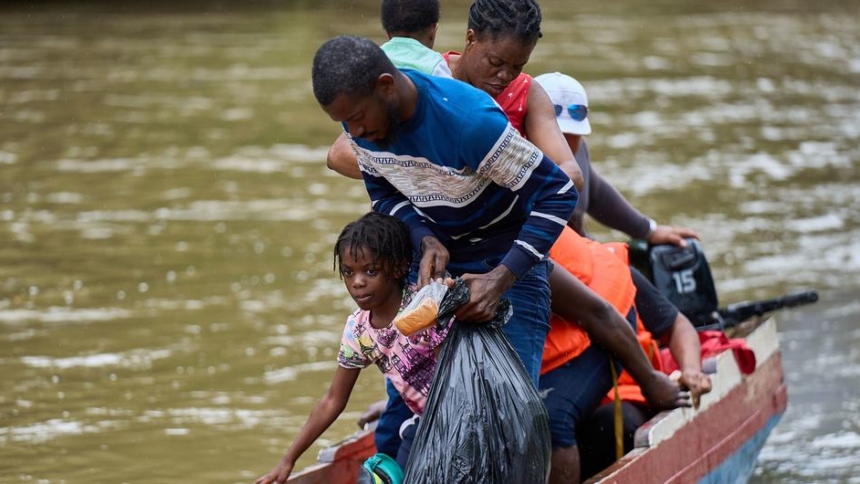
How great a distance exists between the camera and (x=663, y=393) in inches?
228

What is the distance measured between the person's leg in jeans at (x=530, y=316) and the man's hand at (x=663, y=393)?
118 cm

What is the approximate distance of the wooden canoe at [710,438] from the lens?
5371 millimetres

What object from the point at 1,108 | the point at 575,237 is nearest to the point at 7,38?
the point at 1,108

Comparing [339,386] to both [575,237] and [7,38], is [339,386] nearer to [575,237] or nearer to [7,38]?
[575,237]

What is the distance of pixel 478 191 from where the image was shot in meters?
4.31

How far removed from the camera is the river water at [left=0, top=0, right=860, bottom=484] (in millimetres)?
8031

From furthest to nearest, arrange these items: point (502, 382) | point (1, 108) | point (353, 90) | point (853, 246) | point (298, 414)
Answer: point (1, 108) → point (853, 246) → point (298, 414) → point (502, 382) → point (353, 90)

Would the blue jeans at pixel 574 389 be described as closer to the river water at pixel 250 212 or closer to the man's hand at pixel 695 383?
the man's hand at pixel 695 383

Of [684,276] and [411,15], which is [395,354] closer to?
[411,15]

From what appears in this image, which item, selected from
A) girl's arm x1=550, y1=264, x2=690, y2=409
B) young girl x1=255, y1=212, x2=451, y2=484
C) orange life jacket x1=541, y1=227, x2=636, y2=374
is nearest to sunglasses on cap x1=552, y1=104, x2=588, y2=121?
orange life jacket x1=541, y1=227, x2=636, y2=374

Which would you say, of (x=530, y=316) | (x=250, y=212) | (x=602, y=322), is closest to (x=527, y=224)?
(x=530, y=316)

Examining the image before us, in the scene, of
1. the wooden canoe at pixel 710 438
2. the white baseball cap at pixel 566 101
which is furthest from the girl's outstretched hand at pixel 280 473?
the white baseball cap at pixel 566 101

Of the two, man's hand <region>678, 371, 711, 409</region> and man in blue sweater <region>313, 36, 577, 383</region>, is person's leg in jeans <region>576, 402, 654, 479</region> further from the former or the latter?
man in blue sweater <region>313, 36, 577, 383</region>

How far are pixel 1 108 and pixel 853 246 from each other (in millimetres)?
10494
